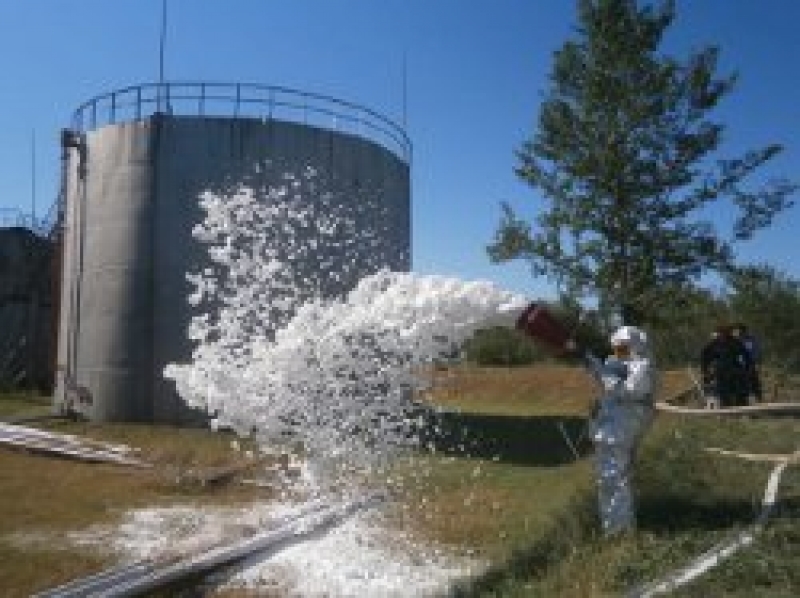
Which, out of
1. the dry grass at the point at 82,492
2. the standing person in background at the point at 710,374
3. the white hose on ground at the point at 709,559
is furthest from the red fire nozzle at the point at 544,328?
the standing person in background at the point at 710,374

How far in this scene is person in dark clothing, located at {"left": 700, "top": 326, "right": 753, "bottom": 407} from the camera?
17469 millimetres

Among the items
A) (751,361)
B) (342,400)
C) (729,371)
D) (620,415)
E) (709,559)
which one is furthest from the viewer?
(751,361)

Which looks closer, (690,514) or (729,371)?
(690,514)

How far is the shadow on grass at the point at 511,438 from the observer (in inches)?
672

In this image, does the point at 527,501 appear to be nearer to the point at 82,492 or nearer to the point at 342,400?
the point at 342,400

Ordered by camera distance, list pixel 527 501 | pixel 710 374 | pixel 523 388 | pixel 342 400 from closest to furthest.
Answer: pixel 342 400, pixel 527 501, pixel 710 374, pixel 523 388

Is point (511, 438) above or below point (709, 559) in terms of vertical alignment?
above

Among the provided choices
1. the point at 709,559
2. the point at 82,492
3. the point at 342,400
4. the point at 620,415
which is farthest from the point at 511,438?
the point at 709,559

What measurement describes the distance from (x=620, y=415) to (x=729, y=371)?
9.79m

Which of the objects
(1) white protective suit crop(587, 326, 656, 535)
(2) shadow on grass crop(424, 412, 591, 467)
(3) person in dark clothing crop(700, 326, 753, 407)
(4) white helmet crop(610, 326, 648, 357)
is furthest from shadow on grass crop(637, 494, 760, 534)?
(3) person in dark clothing crop(700, 326, 753, 407)

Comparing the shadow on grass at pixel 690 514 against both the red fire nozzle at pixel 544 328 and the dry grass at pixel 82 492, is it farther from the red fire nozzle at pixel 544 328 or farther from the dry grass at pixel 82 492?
the dry grass at pixel 82 492

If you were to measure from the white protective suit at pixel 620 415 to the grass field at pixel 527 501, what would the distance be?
304 millimetres

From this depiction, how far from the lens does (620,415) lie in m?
8.40

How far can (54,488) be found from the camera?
14234 mm
